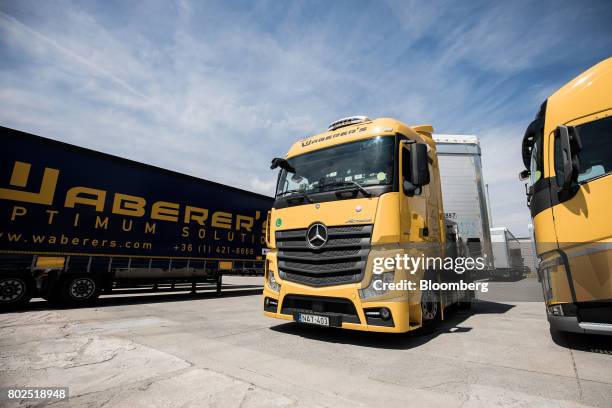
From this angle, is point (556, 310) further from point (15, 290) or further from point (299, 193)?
point (15, 290)

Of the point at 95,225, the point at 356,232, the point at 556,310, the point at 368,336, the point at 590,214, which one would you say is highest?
the point at 95,225

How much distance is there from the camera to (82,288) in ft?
23.9

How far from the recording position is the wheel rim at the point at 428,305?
4168mm

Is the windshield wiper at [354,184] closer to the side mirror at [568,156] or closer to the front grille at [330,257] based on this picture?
the front grille at [330,257]

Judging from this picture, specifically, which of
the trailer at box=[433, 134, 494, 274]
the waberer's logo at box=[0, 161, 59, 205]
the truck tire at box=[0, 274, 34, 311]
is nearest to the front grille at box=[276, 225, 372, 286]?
the trailer at box=[433, 134, 494, 274]

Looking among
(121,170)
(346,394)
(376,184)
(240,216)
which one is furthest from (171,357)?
(240,216)

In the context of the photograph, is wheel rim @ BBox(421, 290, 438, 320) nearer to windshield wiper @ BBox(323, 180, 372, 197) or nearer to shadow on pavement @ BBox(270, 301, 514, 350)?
shadow on pavement @ BBox(270, 301, 514, 350)

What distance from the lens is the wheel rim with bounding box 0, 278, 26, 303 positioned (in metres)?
6.30

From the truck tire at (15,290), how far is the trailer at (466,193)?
10151mm

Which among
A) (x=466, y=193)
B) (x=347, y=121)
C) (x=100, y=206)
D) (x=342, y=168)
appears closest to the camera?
(x=342, y=168)

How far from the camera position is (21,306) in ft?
21.6

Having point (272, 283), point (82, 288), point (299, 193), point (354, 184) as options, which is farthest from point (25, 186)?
point (354, 184)

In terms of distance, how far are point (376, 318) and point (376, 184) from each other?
5.58 ft

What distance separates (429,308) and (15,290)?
8375 millimetres
